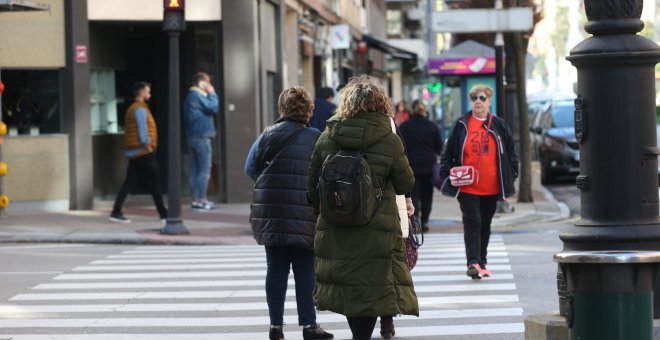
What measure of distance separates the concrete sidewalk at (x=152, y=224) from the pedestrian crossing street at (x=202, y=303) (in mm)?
2153

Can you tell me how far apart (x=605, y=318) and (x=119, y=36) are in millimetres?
18587

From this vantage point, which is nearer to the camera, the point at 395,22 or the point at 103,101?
the point at 103,101

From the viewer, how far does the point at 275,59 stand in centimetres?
2636

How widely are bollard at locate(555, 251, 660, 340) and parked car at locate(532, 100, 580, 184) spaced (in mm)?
23933

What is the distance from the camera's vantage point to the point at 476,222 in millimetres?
12180

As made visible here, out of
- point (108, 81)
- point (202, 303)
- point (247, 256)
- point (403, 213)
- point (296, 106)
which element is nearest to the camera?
point (403, 213)

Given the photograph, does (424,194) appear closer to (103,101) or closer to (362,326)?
(103,101)

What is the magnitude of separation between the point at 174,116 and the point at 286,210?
8.41m

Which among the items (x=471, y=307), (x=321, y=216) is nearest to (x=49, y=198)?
(x=471, y=307)

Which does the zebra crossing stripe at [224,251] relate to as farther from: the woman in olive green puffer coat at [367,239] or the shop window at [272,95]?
the shop window at [272,95]

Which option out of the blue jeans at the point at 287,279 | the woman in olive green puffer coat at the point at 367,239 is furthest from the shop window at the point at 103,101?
the woman in olive green puffer coat at the point at 367,239

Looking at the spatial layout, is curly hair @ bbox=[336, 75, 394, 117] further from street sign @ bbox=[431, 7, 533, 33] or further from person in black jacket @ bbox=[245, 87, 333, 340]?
street sign @ bbox=[431, 7, 533, 33]

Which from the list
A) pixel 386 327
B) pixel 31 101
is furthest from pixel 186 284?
pixel 31 101

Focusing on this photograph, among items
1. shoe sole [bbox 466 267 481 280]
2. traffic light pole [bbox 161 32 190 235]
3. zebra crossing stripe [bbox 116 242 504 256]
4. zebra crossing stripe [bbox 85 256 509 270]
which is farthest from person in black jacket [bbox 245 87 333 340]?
traffic light pole [bbox 161 32 190 235]
